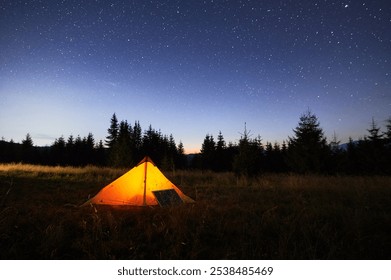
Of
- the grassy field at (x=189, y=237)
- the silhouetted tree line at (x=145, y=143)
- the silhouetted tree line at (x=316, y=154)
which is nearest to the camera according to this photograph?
the grassy field at (x=189, y=237)

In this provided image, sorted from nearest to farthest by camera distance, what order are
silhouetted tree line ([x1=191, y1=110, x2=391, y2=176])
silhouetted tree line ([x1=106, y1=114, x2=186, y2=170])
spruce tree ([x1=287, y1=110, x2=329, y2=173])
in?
silhouetted tree line ([x1=191, y1=110, x2=391, y2=176])
spruce tree ([x1=287, y1=110, x2=329, y2=173])
silhouetted tree line ([x1=106, y1=114, x2=186, y2=170])

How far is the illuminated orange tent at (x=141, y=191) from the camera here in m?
6.24

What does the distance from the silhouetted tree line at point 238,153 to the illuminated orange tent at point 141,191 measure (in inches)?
328

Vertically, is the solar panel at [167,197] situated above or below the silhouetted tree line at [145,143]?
below

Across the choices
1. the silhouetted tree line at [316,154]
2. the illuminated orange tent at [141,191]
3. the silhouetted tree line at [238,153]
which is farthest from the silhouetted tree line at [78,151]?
the illuminated orange tent at [141,191]

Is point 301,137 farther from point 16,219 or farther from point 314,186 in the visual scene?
point 16,219

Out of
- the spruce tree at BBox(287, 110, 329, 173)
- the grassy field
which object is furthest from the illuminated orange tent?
the spruce tree at BBox(287, 110, 329, 173)

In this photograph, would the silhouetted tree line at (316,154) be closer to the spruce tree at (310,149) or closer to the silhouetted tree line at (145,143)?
the spruce tree at (310,149)

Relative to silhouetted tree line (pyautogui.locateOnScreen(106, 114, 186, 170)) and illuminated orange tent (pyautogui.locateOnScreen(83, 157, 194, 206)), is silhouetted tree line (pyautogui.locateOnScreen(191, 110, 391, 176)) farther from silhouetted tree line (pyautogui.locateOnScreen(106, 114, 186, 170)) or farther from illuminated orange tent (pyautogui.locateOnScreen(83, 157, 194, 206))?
silhouetted tree line (pyautogui.locateOnScreen(106, 114, 186, 170))

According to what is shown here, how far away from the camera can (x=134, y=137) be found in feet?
224

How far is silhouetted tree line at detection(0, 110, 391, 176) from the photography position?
829 inches

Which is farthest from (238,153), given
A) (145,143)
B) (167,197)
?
(145,143)
